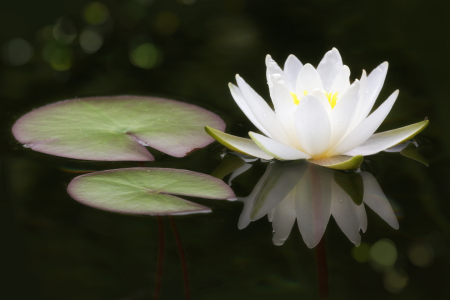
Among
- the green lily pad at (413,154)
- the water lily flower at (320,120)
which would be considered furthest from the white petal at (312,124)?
the green lily pad at (413,154)

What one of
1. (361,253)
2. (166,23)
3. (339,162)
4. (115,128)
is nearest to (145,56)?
(166,23)

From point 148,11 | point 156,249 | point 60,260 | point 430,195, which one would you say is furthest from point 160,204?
point 148,11

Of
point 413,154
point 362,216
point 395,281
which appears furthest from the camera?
point 413,154

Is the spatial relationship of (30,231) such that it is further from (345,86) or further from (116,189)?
(345,86)

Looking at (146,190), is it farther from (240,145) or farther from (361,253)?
(361,253)

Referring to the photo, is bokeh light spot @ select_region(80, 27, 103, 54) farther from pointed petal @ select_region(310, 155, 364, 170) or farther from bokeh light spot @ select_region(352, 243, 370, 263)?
bokeh light spot @ select_region(352, 243, 370, 263)

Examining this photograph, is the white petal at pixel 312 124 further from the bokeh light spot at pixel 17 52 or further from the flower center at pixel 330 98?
the bokeh light spot at pixel 17 52
